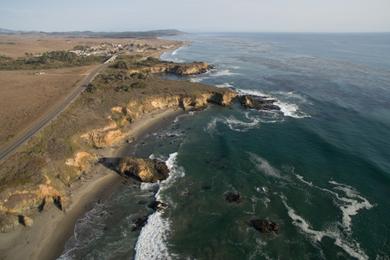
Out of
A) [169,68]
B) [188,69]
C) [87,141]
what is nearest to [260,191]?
[87,141]

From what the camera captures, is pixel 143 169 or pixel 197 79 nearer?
pixel 143 169

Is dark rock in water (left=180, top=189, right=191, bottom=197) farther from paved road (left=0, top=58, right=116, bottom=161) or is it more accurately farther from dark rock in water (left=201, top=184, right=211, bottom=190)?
paved road (left=0, top=58, right=116, bottom=161)

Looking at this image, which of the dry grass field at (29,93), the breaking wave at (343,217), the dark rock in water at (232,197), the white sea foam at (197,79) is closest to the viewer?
the breaking wave at (343,217)

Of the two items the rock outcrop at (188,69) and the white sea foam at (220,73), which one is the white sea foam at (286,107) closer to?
the white sea foam at (220,73)

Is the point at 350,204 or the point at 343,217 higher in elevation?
the point at 350,204

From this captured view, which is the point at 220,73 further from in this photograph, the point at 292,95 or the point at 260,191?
the point at 260,191

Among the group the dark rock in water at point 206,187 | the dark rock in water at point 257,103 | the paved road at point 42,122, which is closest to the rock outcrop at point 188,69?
the paved road at point 42,122

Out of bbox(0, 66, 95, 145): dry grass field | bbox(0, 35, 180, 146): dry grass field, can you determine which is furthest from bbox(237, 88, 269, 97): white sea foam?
bbox(0, 35, 180, 146): dry grass field
